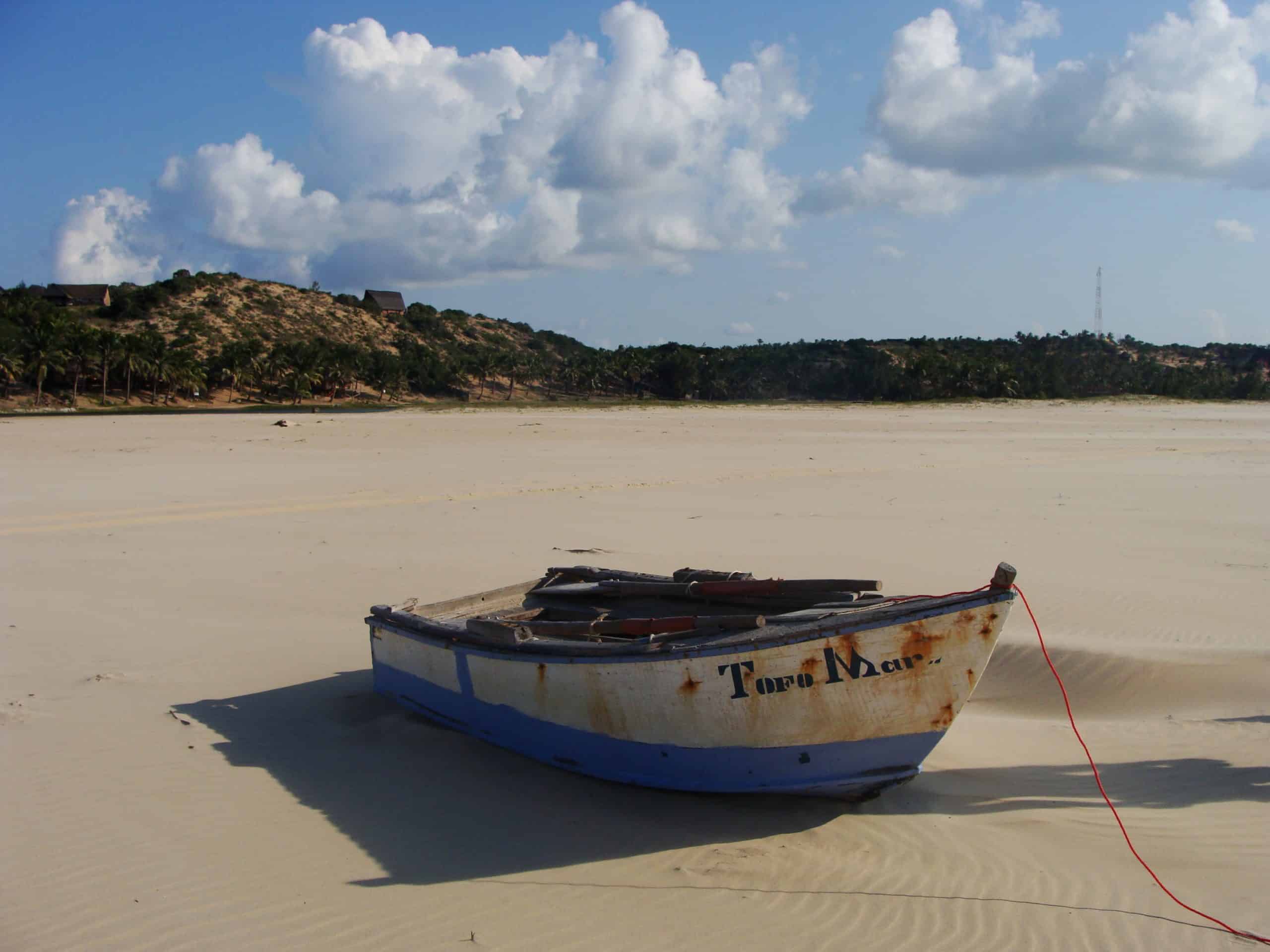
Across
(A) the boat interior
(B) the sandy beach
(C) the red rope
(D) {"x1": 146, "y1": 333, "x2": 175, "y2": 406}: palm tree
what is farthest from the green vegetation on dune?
(C) the red rope

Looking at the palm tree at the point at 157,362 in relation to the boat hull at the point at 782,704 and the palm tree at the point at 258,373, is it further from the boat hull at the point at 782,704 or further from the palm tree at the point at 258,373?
the boat hull at the point at 782,704

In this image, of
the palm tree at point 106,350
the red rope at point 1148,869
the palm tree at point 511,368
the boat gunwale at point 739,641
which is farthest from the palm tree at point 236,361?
the red rope at point 1148,869

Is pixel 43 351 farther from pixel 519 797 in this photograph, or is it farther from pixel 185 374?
pixel 519 797

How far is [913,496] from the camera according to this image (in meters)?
16.8

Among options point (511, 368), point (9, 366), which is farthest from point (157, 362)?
point (511, 368)

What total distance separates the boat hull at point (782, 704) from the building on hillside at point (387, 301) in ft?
328

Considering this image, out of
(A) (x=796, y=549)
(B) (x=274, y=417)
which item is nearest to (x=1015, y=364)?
(B) (x=274, y=417)

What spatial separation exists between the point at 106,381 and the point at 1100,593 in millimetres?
60228

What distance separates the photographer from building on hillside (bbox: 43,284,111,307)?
80.8 metres

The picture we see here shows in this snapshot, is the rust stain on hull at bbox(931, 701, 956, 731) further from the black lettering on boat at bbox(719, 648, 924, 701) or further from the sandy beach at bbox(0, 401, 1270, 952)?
the sandy beach at bbox(0, 401, 1270, 952)

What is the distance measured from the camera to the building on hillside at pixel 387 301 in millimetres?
101938

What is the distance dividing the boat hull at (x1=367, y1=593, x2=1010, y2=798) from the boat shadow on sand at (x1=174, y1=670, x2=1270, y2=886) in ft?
0.71

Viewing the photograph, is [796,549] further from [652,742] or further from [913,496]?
[652,742]

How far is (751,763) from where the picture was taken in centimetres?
518
